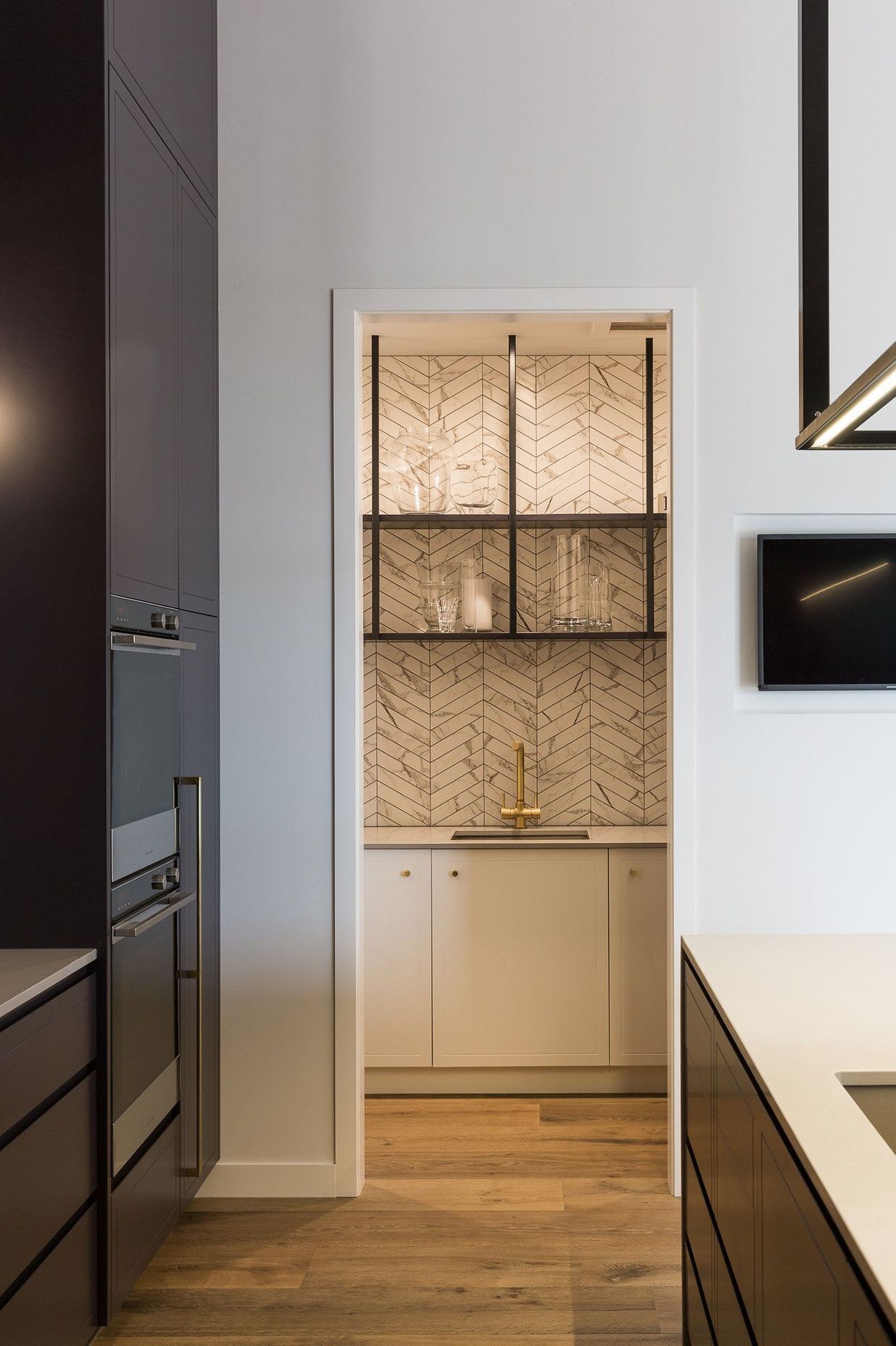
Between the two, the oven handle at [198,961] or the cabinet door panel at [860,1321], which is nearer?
the cabinet door panel at [860,1321]

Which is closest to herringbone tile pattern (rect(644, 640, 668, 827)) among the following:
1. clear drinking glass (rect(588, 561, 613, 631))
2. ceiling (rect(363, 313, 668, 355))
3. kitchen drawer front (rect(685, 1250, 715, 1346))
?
clear drinking glass (rect(588, 561, 613, 631))

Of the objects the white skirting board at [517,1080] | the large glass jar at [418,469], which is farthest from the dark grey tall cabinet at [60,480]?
the large glass jar at [418,469]

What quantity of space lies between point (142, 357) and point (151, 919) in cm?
122

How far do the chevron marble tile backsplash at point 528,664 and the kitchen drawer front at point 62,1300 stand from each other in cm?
221

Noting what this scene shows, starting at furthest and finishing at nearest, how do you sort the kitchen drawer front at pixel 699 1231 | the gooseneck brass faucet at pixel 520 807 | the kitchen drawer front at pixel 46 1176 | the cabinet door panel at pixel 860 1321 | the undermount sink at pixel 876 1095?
the gooseneck brass faucet at pixel 520 807, the kitchen drawer front at pixel 699 1231, the kitchen drawer front at pixel 46 1176, the undermount sink at pixel 876 1095, the cabinet door panel at pixel 860 1321

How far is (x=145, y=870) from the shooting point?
2332 millimetres

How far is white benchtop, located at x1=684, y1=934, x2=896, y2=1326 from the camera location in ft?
3.35

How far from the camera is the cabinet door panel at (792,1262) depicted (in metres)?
1.06

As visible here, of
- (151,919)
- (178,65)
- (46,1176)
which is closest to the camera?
(46,1176)

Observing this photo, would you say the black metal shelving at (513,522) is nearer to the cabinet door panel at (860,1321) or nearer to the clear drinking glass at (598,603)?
the clear drinking glass at (598,603)

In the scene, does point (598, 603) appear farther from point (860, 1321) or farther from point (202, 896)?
point (860, 1321)

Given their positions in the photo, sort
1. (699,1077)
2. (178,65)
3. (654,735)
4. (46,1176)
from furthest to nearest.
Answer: (654,735) < (178,65) < (699,1077) < (46,1176)

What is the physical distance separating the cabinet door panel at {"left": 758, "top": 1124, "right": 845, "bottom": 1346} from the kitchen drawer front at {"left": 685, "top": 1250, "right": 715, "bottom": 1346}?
56 centimetres

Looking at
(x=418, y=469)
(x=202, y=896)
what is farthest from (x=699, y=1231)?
(x=418, y=469)
